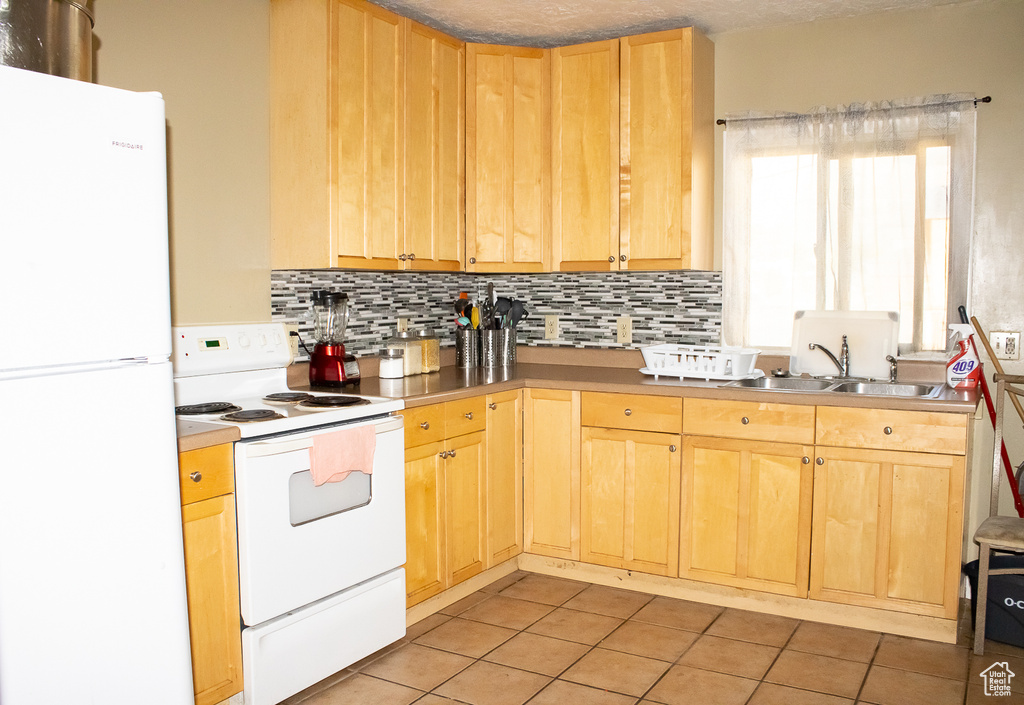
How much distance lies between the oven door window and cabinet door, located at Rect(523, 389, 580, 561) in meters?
1.02

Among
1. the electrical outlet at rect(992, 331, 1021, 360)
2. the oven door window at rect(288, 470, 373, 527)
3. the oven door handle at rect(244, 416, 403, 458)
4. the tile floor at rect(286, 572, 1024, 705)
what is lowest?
the tile floor at rect(286, 572, 1024, 705)

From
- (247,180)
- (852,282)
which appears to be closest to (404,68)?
(247,180)

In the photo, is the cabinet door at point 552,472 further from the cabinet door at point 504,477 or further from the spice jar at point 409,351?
the spice jar at point 409,351

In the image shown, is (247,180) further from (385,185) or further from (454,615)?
(454,615)

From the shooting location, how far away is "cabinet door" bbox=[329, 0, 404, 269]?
2996mm

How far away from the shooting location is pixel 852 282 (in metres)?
3.47

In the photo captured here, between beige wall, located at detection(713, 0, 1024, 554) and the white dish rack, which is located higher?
beige wall, located at detection(713, 0, 1024, 554)

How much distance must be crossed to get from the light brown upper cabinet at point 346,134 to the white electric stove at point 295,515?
1.44 feet

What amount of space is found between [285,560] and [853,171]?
8.78ft

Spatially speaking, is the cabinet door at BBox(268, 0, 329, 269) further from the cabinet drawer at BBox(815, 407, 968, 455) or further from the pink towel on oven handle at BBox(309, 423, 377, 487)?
the cabinet drawer at BBox(815, 407, 968, 455)

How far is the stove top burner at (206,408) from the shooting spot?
2562 mm

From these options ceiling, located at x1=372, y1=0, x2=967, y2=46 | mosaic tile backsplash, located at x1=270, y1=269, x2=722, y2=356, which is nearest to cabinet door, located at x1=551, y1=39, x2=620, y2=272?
ceiling, located at x1=372, y1=0, x2=967, y2=46

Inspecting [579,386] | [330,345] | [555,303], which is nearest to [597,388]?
[579,386]

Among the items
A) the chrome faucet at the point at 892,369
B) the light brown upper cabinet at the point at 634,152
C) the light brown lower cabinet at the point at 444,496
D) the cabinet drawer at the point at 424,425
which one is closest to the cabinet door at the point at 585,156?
the light brown upper cabinet at the point at 634,152
